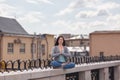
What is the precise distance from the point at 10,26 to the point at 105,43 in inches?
406

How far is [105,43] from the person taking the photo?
30.8 metres

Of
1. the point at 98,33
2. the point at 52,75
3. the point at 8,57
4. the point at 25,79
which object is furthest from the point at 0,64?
the point at 98,33

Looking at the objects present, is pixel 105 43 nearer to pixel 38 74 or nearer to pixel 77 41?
pixel 38 74

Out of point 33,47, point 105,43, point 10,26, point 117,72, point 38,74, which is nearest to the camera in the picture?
point 38,74

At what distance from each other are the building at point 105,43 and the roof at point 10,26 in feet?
27.0

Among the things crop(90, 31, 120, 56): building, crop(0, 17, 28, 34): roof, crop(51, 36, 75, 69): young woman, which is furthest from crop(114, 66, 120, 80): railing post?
crop(0, 17, 28, 34): roof

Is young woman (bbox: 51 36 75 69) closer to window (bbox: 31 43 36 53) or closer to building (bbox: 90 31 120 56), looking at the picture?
building (bbox: 90 31 120 56)

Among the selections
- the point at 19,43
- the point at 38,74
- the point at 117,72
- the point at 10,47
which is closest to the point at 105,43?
the point at 19,43

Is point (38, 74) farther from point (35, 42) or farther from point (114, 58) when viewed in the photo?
point (35, 42)

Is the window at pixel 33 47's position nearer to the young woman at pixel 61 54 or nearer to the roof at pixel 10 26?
the roof at pixel 10 26

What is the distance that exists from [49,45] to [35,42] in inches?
137

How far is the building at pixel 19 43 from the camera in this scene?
1113 inches

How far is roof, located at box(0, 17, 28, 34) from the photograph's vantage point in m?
31.3

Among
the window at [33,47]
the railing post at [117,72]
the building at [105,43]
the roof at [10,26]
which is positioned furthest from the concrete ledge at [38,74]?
the window at [33,47]
